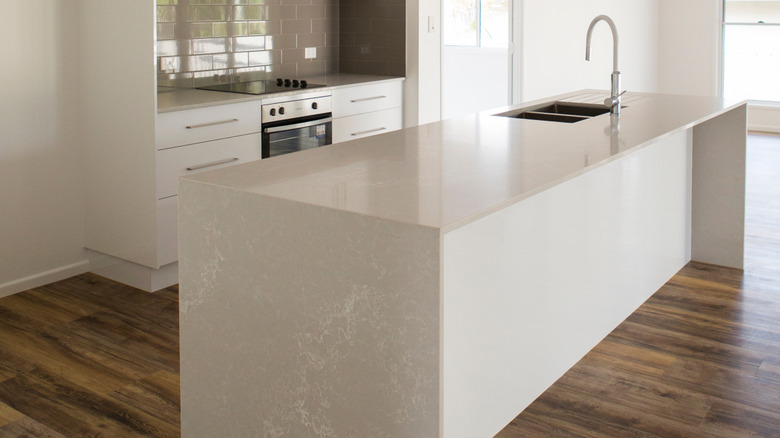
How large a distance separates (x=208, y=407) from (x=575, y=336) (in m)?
A: 1.33

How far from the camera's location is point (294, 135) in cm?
481

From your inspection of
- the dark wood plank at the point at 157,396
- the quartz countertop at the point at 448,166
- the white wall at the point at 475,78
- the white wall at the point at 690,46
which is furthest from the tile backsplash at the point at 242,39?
the white wall at the point at 690,46

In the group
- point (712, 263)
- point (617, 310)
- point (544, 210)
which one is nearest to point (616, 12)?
point (712, 263)

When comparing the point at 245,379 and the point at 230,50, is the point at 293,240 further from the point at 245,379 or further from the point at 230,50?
the point at 230,50

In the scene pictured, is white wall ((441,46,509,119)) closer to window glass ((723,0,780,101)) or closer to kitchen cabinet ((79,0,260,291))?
window glass ((723,0,780,101))

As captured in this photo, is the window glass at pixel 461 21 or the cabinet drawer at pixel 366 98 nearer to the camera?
the cabinet drawer at pixel 366 98

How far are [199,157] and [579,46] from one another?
4581mm

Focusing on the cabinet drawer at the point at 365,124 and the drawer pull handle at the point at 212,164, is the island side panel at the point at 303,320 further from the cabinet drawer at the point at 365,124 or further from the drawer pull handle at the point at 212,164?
the cabinet drawer at the point at 365,124

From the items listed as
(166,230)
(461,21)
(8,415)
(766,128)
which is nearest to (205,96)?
(166,230)

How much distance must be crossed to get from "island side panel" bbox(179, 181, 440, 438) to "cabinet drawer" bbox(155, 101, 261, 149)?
167 centimetres

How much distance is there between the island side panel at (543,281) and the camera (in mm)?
2209

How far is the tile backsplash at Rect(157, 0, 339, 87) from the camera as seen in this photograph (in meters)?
4.76

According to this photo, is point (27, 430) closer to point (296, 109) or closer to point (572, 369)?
point (572, 369)

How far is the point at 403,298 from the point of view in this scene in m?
2.05
